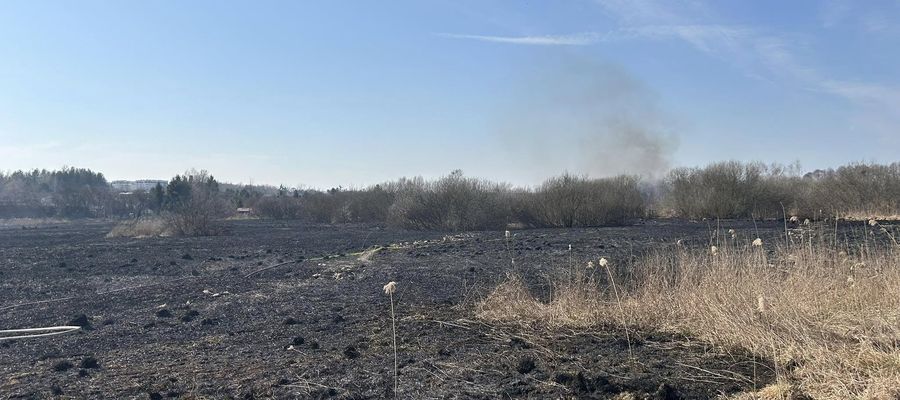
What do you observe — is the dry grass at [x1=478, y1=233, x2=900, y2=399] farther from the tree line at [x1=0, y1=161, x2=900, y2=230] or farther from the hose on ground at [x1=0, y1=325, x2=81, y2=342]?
the tree line at [x1=0, y1=161, x2=900, y2=230]

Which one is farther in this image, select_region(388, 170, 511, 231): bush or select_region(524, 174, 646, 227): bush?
select_region(388, 170, 511, 231): bush

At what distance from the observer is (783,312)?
5.78m

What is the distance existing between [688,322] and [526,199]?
2507 centimetres

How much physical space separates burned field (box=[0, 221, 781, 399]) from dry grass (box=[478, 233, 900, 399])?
0.77 ft

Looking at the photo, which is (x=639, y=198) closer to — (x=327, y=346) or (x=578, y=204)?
(x=578, y=204)

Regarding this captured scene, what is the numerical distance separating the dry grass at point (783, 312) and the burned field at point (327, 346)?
0.23 meters

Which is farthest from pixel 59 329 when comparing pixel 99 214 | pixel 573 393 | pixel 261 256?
pixel 99 214

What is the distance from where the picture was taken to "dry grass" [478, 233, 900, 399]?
177 inches

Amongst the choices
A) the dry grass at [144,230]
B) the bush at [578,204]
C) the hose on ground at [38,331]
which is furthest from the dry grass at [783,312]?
the dry grass at [144,230]

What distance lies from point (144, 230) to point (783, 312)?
33226 mm

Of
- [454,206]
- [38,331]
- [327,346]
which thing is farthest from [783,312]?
[454,206]

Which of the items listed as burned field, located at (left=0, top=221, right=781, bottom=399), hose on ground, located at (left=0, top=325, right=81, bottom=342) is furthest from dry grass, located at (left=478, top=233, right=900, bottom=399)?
hose on ground, located at (left=0, top=325, right=81, bottom=342)

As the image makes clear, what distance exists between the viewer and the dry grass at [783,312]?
14.7 feet

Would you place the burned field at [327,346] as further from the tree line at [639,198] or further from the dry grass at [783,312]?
the tree line at [639,198]
